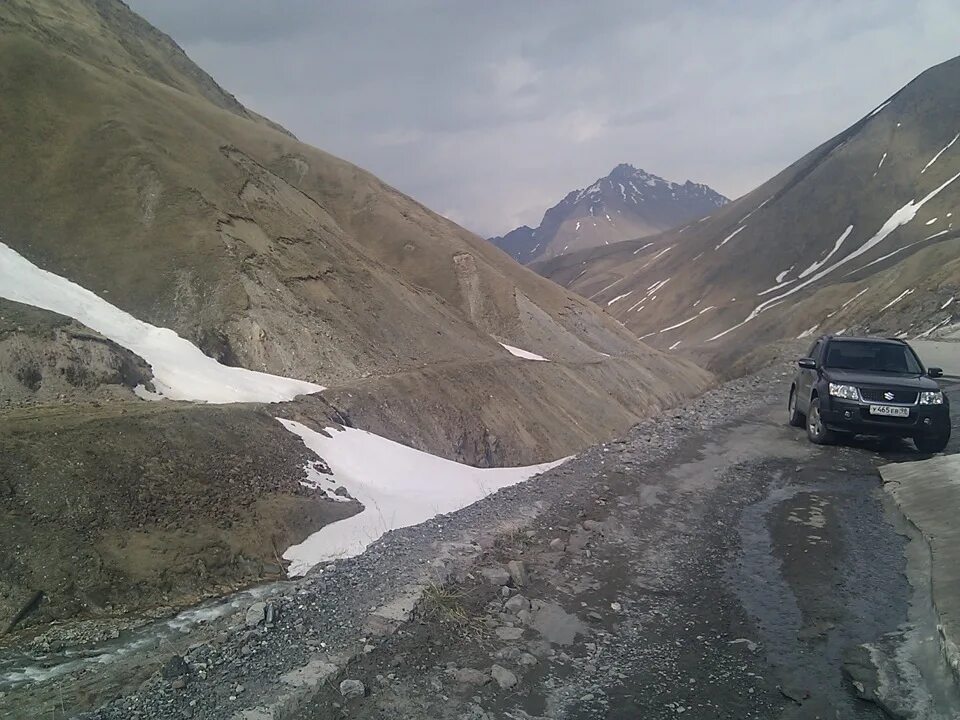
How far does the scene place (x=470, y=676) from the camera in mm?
4594

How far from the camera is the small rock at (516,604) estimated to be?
5.59m

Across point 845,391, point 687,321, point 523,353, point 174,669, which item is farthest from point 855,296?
point 174,669

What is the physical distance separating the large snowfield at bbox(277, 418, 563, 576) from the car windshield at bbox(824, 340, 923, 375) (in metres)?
5.88

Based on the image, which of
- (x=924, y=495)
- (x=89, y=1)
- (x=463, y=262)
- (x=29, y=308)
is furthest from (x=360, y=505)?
(x=89, y=1)

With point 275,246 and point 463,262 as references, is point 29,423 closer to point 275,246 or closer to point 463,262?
point 275,246

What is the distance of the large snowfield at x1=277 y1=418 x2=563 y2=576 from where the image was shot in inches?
355

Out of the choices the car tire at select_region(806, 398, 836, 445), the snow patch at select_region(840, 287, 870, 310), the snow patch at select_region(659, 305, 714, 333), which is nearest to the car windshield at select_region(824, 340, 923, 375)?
the car tire at select_region(806, 398, 836, 445)

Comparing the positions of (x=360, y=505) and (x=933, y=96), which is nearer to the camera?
(x=360, y=505)

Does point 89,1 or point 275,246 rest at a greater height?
point 89,1

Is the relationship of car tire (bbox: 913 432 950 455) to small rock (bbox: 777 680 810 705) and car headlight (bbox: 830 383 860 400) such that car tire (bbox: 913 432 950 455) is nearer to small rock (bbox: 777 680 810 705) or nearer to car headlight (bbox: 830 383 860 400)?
car headlight (bbox: 830 383 860 400)

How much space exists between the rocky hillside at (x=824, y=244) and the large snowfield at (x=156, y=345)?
62163 mm

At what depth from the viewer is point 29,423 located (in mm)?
9172

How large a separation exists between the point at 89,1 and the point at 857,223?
107566mm

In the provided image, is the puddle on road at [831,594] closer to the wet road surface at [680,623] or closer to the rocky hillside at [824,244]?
the wet road surface at [680,623]
